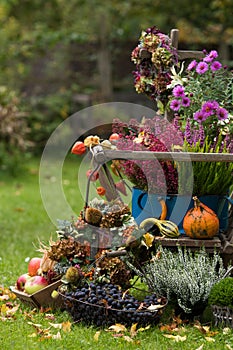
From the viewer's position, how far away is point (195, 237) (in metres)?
3.29

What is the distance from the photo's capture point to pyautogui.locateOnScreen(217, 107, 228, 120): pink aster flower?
3.51 m

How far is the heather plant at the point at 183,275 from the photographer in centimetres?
312

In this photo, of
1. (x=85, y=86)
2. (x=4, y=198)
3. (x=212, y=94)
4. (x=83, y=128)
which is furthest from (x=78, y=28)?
(x=212, y=94)

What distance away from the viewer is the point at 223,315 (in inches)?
120

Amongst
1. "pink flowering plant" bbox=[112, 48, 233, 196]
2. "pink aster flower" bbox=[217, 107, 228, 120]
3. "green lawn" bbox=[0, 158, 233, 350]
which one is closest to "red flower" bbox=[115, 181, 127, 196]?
"pink flowering plant" bbox=[112, 48, 233, 196]

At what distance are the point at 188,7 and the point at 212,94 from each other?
712 cm

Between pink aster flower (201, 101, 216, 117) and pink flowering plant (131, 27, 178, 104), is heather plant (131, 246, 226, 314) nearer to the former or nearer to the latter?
pink aster flower (201, 101, 216, 117)

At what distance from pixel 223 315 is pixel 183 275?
27cm

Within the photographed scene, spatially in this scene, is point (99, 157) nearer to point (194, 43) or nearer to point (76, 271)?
point (76, 271)

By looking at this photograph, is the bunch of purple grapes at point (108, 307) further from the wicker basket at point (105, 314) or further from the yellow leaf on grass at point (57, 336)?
the yellow leaf on grass at point (57, 336)

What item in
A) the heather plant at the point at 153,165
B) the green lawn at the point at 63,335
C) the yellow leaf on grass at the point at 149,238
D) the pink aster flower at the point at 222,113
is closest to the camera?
the green lawn at the point at 63,335

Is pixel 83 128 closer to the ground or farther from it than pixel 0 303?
farther from it

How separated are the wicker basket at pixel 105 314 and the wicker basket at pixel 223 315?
0.24 metres

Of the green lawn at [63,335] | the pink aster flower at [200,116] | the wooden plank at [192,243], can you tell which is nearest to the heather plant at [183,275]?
the wooden plank at [192,243]
